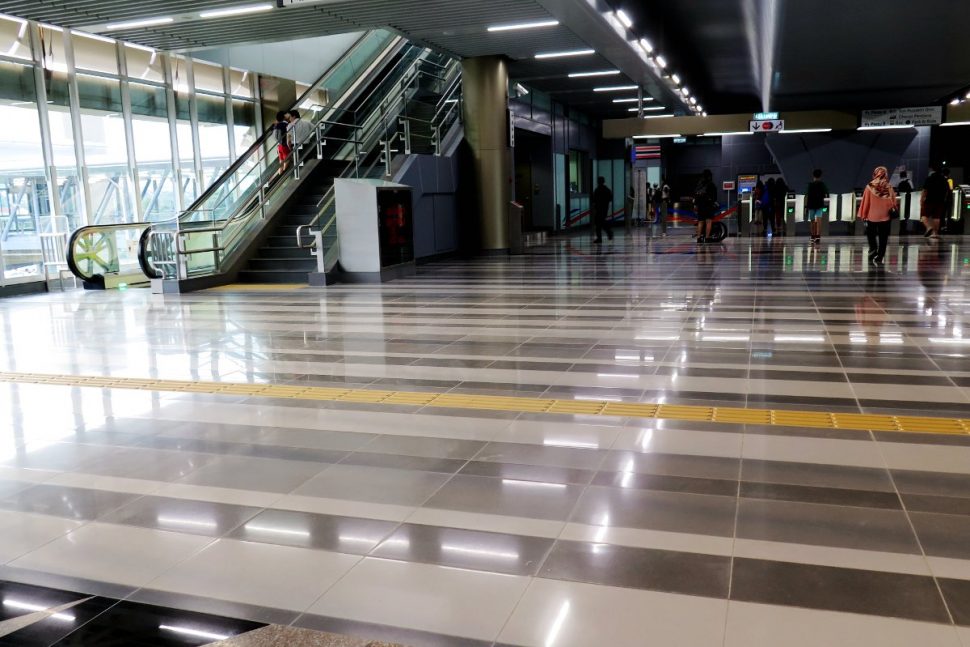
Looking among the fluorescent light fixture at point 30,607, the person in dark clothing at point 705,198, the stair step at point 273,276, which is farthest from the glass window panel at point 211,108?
the fluorescent light fixture at point 30,607

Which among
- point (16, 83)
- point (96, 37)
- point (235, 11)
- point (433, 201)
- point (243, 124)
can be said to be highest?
point (96, 37)

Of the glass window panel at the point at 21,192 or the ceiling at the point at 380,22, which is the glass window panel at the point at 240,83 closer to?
the ceiling at the point at 380,22

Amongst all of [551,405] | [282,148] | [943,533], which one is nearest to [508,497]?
[551,405]

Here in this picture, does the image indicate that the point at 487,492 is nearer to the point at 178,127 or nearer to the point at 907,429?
the point at 907,429

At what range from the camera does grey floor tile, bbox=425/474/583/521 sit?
356cm

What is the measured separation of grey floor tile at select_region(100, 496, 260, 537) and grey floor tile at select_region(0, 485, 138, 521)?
0.31 ft

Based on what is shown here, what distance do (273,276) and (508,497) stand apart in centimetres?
1158

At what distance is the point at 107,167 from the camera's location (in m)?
17.1

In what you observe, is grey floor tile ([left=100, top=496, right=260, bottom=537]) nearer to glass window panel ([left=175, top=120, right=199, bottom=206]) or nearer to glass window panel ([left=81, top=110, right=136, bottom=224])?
glass window panel ([left=81, top=110, right=136, bottom=224])

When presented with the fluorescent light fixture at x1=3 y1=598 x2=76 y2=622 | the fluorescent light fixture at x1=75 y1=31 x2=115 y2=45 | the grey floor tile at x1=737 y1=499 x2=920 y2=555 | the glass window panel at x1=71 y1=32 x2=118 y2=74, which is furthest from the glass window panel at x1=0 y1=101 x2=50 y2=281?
the grey floor tile at x1=737 y1=499 x2=920 y2=555

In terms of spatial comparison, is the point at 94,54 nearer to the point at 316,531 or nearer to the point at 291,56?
the point at 291,56

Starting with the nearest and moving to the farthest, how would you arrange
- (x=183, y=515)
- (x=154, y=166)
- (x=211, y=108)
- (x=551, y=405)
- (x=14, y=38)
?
1. (x=183, y=515)
2. (x=551, y=405)
3. (x=14, y=38)
4. (x=154, y=166)
5. (x=211, y=108)

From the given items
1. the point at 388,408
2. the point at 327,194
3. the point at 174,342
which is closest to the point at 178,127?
the point at 327,194

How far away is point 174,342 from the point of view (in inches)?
327
